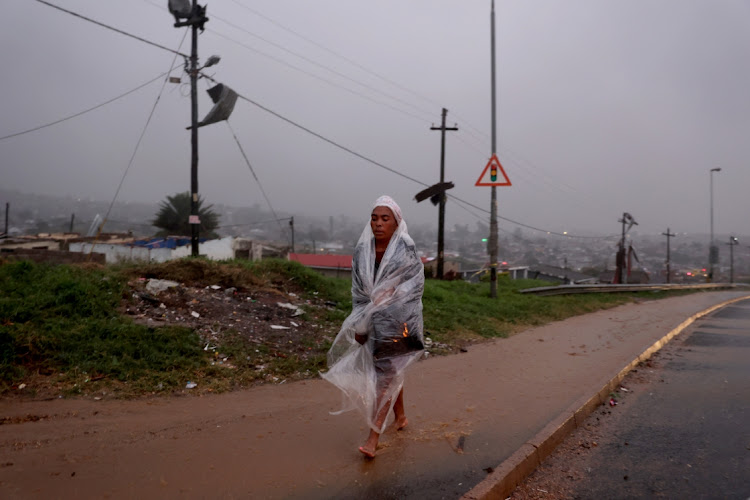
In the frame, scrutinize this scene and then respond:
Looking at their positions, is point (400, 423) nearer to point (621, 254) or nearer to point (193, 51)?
point (193, 51)

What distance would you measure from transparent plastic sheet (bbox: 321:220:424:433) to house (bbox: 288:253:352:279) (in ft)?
83.7

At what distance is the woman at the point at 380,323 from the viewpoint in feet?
12.3

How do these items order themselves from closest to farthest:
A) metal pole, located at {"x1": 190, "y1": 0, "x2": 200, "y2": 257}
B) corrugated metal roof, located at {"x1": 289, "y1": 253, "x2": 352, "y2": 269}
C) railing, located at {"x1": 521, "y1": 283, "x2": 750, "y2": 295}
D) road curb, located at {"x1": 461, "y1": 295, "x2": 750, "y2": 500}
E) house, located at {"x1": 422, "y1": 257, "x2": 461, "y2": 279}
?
road curb, located at {"x1": 461, "y1": 295, "x2": 750, "y2": 500}
metal pole, located at {"x1": 190, "y1": 0, "x2": 200, "y2": 257}
railing, located at {"x1": 521, "y1": 283, "x2": 750, "y2": 295}
house, located at {"x1": 422, "y1": 257, "x2": 461, "y2": 279}
corrugated metal roof, located at {"x1": 289, "y1": 253, "x2": 352, "y2": 269}

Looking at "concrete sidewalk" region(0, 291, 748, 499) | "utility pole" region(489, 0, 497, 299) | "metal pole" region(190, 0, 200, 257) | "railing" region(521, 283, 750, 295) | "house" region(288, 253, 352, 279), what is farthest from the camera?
"house" region(288, 253, 352, 279)

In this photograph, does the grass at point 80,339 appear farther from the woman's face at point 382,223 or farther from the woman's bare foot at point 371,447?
the woman's face at point 382,223

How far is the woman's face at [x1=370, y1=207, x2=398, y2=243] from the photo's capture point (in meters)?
3.88

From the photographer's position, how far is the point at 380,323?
374 centimetres

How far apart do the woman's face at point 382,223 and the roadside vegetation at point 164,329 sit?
8.10 ft

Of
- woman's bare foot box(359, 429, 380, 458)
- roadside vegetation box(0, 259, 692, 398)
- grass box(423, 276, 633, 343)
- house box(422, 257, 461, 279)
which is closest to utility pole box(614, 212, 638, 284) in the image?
house box(422, 257, 461, 279)

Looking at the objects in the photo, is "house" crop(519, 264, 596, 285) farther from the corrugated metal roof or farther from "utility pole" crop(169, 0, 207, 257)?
"utility pole" crop(169, 0, 207, 257)

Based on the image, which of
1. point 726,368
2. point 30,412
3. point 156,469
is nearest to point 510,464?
point 156,469

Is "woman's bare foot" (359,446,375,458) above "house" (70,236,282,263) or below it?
below

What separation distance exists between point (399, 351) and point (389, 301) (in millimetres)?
377

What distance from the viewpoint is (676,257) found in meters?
75.0
